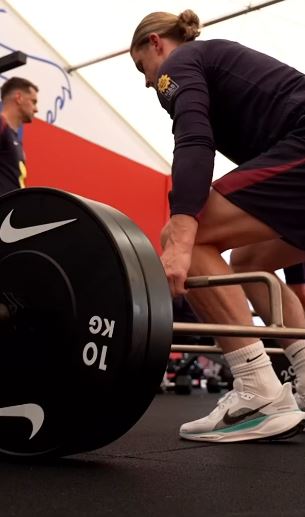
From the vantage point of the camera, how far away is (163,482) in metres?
0.89

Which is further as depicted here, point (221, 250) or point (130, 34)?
point (130, 34)

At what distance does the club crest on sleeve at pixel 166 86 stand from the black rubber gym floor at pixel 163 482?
28.1 inches

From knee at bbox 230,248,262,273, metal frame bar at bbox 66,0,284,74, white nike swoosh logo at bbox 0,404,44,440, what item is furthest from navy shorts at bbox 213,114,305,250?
metal frame bar at bbox 66,0,284,74

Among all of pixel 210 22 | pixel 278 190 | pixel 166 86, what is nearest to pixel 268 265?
pixel 278 190

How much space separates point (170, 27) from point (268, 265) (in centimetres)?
60

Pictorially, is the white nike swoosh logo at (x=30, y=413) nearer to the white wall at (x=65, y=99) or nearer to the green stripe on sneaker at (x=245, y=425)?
the green stripe on sneaker at (x=245, y=425)

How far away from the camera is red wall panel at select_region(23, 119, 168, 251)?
13.5 feet

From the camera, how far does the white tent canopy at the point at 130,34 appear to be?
5277mm

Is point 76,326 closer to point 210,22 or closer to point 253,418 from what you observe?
point 253,418

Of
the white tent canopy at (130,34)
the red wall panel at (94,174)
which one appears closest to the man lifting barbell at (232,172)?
the red wall panel at (94,174)

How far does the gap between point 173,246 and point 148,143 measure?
563 cm

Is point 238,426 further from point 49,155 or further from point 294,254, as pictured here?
point 49,155

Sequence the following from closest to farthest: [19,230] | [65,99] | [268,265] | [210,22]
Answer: [19,230], [268,265], [210,22], [65,99]

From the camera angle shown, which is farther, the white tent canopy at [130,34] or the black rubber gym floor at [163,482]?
the white tent canopy at [130,34]
